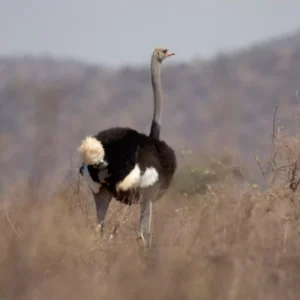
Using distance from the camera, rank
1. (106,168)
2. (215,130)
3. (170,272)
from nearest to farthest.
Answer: (215,130) → (170,272) → (106,168)

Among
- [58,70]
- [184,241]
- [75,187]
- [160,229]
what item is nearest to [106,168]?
[75,187]

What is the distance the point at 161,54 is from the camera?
9.20 metres

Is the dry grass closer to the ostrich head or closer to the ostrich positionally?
the ostrich

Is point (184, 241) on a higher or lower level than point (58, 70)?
lower

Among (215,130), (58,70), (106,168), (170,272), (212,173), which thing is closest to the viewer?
(215,130)

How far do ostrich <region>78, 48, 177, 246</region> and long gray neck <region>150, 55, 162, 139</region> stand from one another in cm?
55

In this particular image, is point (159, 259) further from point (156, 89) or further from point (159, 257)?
point (156, 89)

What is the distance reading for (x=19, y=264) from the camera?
3746 mm

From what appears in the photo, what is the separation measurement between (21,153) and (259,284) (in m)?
1.17

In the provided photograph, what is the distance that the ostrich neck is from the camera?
28.1ft

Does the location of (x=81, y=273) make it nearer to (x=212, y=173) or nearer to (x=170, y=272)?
(x=170, y=272)

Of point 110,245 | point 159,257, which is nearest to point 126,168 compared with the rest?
point 110,245

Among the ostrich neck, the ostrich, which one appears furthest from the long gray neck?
the ostrich

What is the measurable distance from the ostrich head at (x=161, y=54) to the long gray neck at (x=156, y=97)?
0.04 meters
